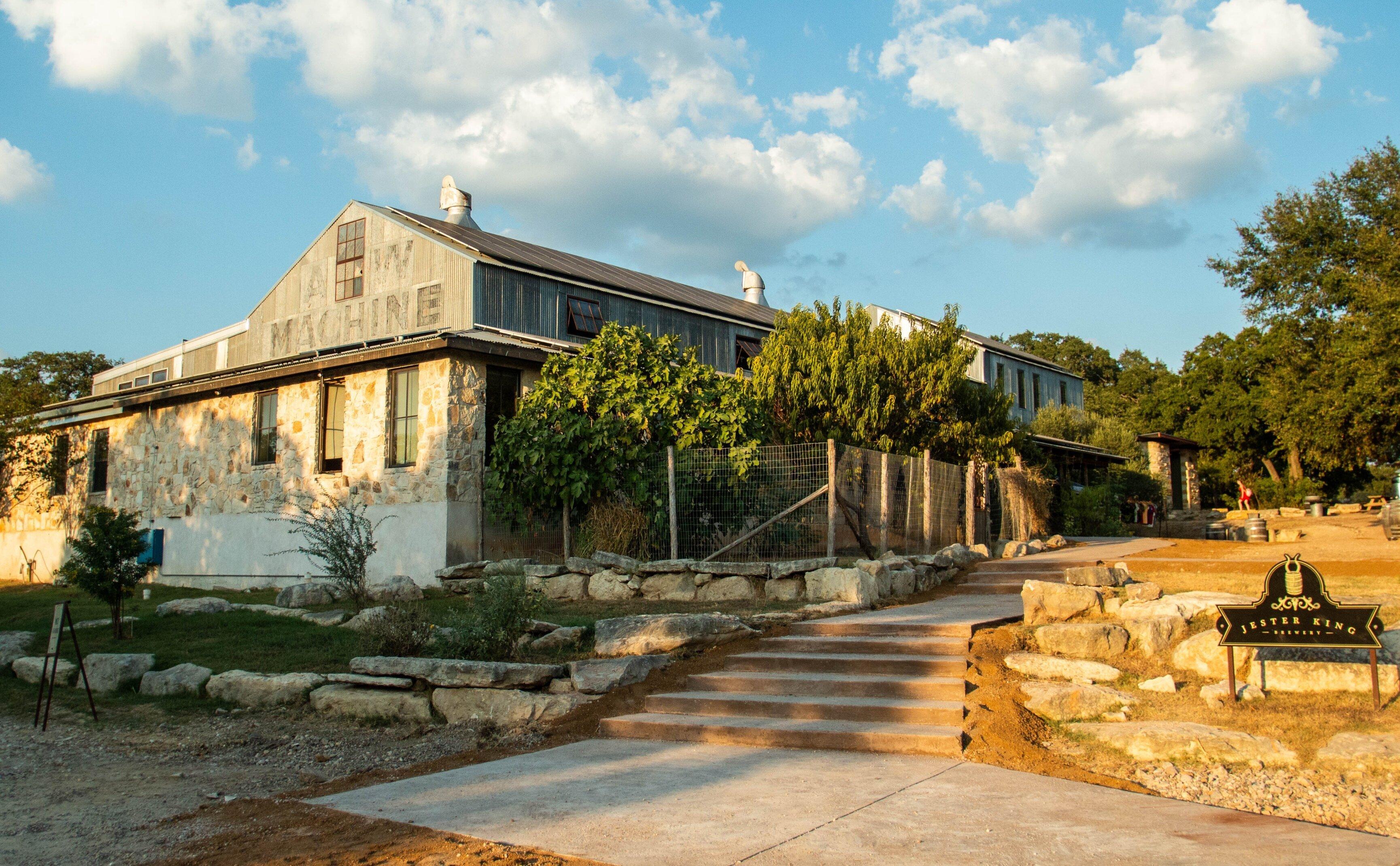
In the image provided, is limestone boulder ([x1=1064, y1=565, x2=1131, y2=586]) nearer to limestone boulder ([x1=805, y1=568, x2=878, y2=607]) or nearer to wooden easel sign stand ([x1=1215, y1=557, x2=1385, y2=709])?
limestone boulder ([x1=805, y1=568, x2=878, y2=607])

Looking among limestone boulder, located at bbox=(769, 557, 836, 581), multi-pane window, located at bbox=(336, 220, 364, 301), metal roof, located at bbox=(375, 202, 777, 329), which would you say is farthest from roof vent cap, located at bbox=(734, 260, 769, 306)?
limestone boulder, located at bbox=(769, 557, 836, 581)

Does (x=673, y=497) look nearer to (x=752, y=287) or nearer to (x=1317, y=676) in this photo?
(x=1317, y=676)

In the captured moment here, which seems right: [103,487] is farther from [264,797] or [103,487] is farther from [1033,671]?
[1033,671]

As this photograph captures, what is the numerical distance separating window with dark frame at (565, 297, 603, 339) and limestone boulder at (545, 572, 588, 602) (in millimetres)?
11341

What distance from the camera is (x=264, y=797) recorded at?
18.7 ft

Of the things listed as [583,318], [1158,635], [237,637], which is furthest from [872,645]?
[583,318]

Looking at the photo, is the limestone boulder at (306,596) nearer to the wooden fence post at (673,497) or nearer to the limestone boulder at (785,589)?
the wooden fence post at (673,497)

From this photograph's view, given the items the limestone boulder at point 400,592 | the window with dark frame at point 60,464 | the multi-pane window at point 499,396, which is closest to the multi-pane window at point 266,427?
the multi-pane window at point 499,396

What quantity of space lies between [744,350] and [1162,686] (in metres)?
20.5

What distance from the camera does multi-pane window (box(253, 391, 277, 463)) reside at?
54.5 feet

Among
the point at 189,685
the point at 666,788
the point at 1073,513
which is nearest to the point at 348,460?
the point at 189,685

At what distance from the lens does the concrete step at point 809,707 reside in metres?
6.52

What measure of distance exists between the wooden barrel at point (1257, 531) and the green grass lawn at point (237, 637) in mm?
13721

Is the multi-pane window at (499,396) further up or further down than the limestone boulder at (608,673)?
further up
